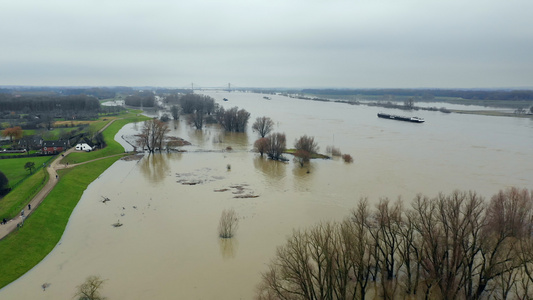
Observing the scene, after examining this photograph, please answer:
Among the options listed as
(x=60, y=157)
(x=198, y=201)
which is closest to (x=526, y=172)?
(x=198, y=201)

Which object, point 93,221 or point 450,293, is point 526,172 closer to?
point 450,293

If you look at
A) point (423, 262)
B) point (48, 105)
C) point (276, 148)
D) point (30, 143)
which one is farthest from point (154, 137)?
point (48, 105)

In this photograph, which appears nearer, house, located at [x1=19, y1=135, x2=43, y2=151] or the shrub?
the shrub

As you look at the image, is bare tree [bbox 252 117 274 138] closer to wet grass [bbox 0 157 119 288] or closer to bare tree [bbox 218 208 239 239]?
wet grass [bbox 0 157 119 288]

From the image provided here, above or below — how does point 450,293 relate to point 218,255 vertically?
above

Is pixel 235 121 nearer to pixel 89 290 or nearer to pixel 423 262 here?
pixel 89 290

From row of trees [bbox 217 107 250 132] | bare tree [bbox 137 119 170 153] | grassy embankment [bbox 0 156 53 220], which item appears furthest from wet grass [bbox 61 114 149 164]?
row of trees [bbox 217 107 250 132]
